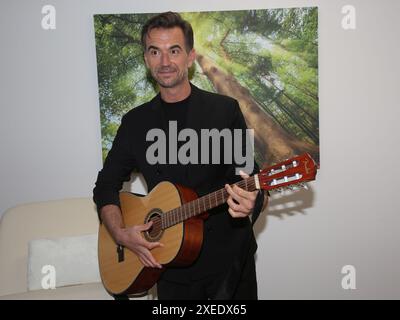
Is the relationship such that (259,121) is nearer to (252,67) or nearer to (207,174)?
(252,67)

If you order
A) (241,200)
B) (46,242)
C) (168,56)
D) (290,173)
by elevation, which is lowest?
(46,242)

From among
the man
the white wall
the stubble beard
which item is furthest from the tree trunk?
the stubble beard

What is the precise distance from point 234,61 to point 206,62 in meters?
0.19

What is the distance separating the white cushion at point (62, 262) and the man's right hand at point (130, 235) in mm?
466

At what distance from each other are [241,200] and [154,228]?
0.61m

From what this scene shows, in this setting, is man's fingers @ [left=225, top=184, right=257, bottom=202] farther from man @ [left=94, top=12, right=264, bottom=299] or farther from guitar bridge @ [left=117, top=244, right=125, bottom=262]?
guitar bridge @ [left=117, top=244, right=125, bottom=262]

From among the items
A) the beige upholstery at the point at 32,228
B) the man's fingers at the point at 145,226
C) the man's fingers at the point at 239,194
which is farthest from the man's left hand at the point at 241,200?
the beige upholstery at the point at 32,228

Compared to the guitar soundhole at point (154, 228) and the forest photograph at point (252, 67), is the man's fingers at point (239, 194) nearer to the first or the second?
the guitar soundhole at point (154, 228)

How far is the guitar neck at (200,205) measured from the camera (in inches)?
72.7

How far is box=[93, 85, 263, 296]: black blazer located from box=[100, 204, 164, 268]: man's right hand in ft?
0.43

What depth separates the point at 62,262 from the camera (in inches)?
111

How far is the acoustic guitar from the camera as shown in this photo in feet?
5.68

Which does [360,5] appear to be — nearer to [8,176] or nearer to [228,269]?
[228,269]

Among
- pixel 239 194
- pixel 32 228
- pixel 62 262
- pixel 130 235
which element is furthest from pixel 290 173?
pixel 32 228
